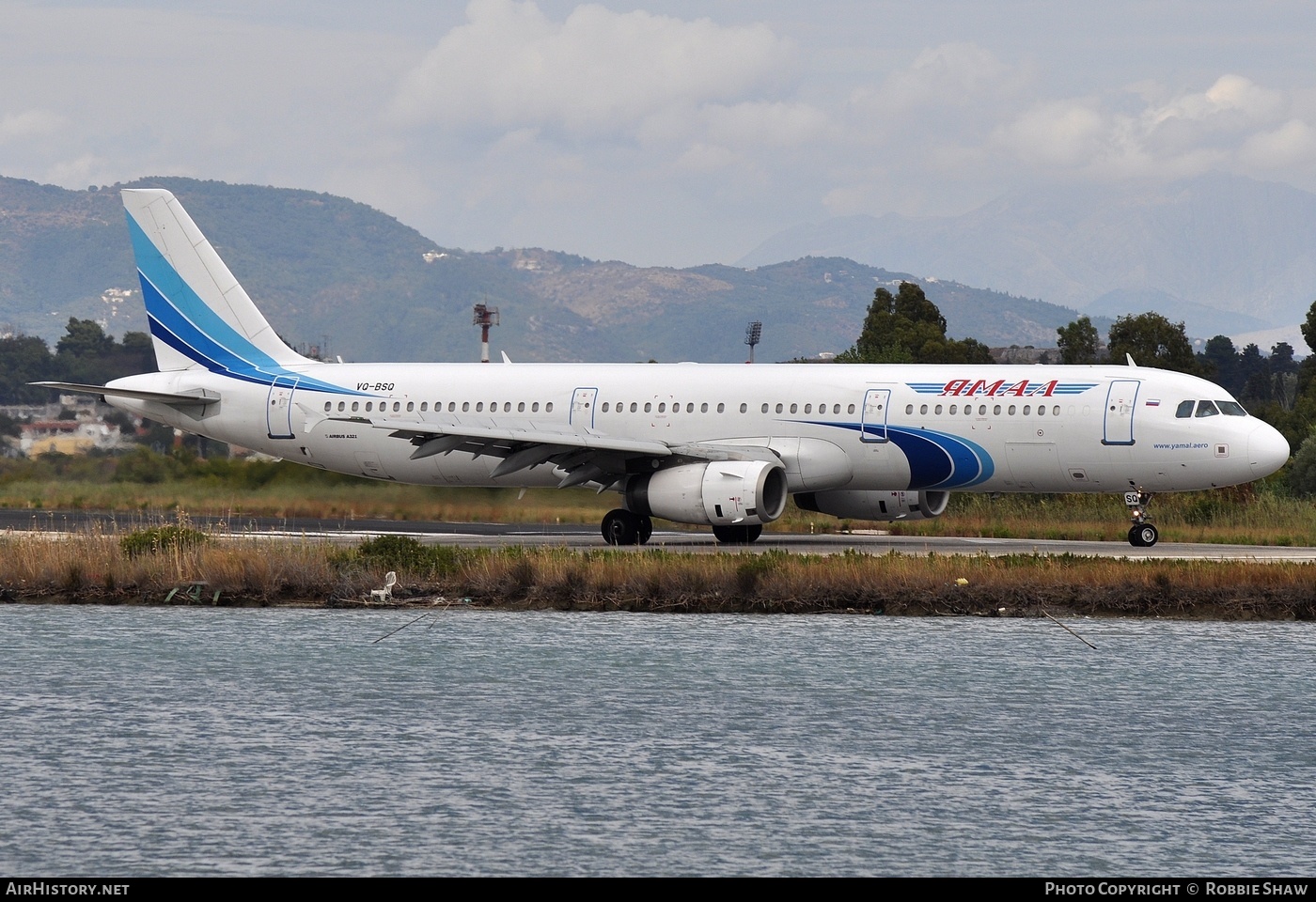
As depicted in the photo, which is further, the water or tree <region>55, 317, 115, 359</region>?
tree <region>55, 317, 115, 359</region>

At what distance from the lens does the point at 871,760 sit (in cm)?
1875

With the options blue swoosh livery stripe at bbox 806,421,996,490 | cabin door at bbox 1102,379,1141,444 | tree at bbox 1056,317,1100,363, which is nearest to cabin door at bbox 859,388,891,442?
blue swoosh livery stripe at bbox 806,421,996,490

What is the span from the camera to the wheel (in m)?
35.7

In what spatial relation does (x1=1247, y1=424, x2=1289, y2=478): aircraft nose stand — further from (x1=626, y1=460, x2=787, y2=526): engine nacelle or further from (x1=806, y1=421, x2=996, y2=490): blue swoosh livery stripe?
(x1=626, y1=460, x2=787, y2=526): engine nacelle

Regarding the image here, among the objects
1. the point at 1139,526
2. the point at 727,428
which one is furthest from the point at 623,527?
the point at 1139,526

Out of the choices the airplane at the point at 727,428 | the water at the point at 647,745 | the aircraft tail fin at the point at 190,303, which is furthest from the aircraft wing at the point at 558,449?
the aircraft tail fin at the point at 190,303

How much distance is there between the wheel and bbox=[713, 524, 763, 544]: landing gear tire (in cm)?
179

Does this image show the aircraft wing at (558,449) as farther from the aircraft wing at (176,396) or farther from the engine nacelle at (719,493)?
the aircraft wing at (176,396)

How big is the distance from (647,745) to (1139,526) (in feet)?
61.0

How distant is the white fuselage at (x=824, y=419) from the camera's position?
33.7 meters

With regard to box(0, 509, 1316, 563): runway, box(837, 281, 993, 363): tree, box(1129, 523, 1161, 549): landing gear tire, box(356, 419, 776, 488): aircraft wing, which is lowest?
box(0, 509, 1316, 563): runway

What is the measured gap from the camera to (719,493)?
33469 mm

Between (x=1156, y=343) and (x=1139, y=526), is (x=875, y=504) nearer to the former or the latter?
(x=1139, y=526)
